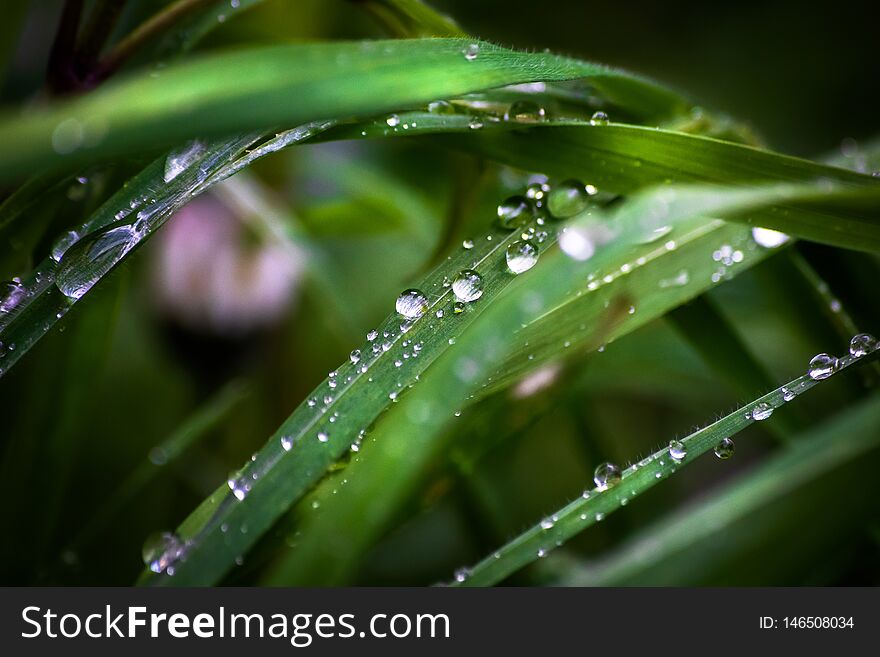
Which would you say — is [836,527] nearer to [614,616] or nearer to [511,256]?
[614,616]

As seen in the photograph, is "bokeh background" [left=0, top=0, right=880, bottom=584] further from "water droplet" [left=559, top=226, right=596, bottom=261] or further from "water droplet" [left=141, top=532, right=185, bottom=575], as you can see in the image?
"water droplet" [left=559, top=226, right=596, bottom=261]

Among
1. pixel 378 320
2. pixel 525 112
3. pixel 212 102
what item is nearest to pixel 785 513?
pixel 525 112

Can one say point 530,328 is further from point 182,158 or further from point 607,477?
point 182,158

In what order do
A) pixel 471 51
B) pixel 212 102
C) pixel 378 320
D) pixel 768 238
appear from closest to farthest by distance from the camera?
pixel 212 102
pixel 471 51
pixel 768 238
pixel 378 320

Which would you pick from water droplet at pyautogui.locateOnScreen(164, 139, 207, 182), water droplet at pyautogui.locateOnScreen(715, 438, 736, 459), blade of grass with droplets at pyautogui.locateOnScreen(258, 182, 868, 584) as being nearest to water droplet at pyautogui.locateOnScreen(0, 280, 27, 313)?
water droplet at pyautogui.locateOnScreen(164, 139, 207, 182)

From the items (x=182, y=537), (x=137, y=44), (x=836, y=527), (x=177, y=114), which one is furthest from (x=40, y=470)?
(x=836, y=527)

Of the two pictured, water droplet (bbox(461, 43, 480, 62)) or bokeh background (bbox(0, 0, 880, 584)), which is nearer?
water droplet (bbox(461, 43, 480, 62))
